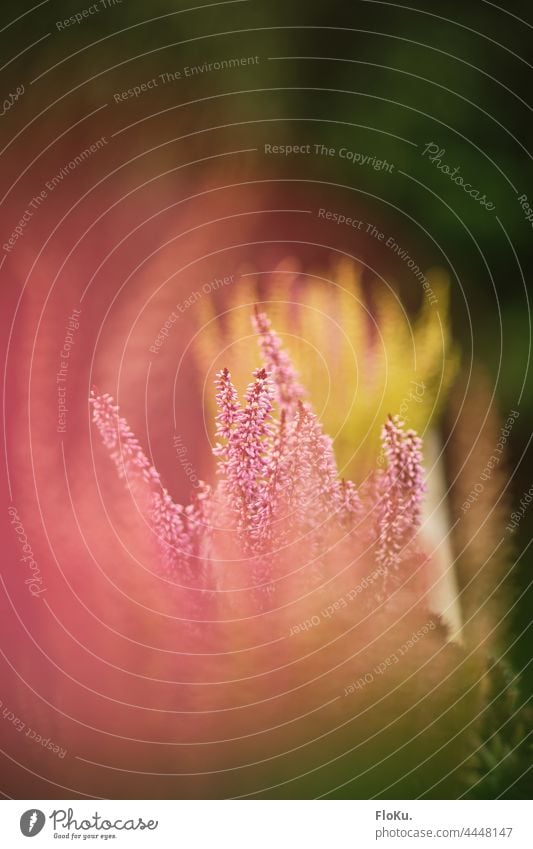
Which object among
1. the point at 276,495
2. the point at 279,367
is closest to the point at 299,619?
the point at 276,495

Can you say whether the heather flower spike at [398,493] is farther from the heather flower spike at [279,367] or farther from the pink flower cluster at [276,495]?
the heather flower spike at [279,367]

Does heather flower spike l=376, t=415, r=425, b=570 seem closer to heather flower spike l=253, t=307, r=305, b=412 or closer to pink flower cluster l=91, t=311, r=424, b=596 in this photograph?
pink flower cluster l=91, t=311, r=424, b=596

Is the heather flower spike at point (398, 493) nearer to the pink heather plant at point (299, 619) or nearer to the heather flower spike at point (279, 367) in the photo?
the pink heather plant at point (299, 619)

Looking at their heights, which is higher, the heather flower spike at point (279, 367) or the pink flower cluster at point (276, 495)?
the heather flower spike at point (279, 367)

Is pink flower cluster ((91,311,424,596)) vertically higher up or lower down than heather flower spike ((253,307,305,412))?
lower down

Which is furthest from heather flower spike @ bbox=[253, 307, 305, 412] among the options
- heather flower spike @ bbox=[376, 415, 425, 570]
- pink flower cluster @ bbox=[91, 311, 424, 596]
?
heather flower spike @ bbox=[376, 415, 425, 570]

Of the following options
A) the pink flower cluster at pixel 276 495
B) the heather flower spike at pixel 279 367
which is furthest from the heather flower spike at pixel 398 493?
the heather flower spike at pixel 279 367

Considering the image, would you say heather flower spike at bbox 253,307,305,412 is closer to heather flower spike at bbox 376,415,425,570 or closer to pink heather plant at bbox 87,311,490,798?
pink heather plant at bbox 87,311,490,798

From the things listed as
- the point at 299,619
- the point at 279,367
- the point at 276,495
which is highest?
the point at 279,367

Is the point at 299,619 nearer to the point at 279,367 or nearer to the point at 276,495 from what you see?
the point at 276,495
